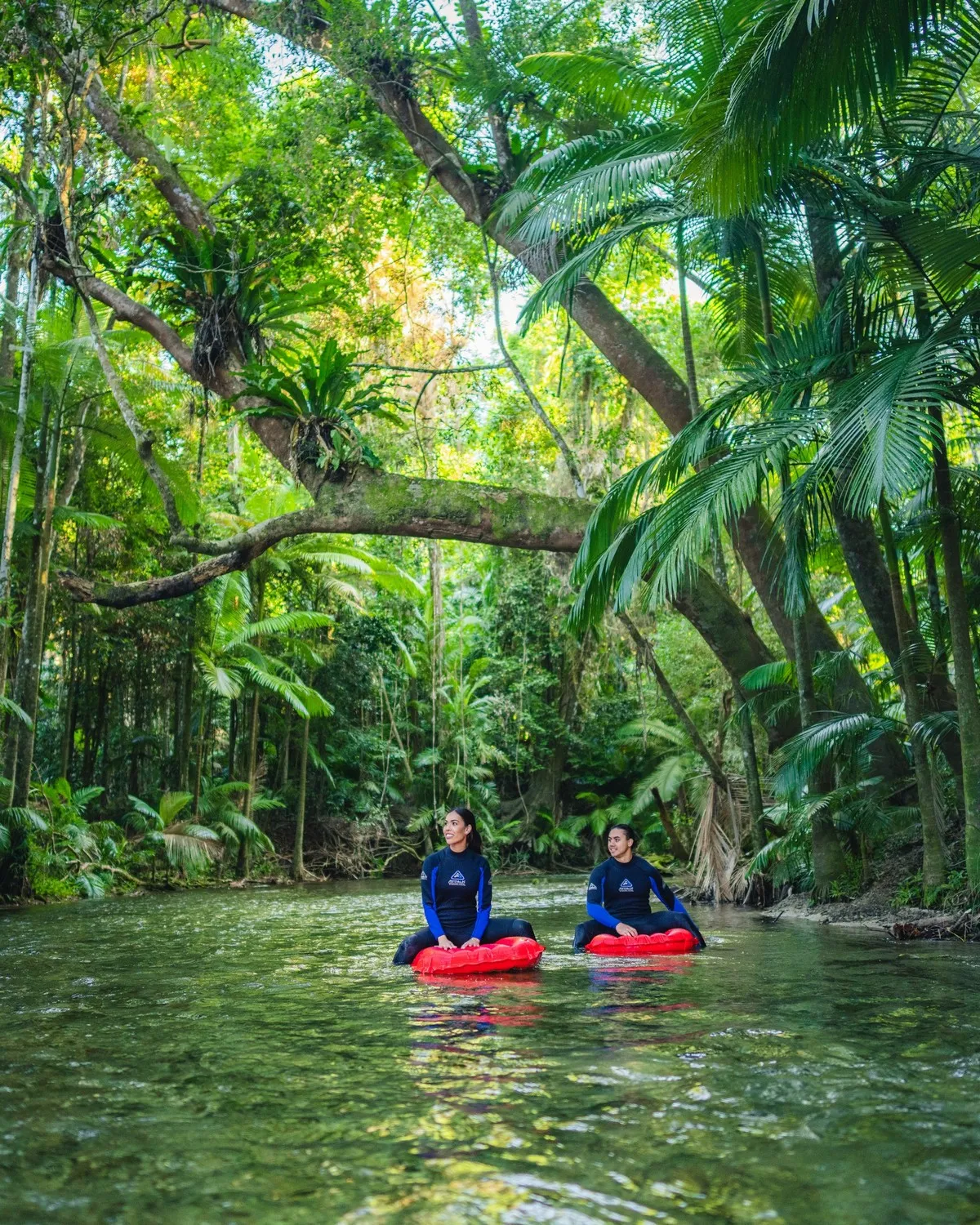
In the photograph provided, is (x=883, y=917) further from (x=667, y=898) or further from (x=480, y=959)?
(x=480, y=959)

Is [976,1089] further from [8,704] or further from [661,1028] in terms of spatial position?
[8,704]

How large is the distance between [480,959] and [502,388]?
11775 mm

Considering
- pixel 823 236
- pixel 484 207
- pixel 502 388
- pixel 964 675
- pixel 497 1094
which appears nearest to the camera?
pixel 497 1094

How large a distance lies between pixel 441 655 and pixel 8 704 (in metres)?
12.5

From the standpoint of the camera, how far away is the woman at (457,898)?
27.8 feet

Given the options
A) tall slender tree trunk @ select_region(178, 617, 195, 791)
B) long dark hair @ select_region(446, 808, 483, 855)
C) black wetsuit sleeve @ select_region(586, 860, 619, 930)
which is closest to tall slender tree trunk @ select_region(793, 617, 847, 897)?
black wetsuit sleeve @ select_region(586, 860, 619, 930)

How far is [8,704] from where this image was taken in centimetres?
1360

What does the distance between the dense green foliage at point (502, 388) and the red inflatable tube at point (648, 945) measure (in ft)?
7.72

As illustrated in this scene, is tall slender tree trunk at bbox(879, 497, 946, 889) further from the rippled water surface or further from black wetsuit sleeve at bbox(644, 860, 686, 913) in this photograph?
black wetsuit sleeve at bbox(644, 860, 686, 913)

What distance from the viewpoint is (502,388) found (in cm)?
1800

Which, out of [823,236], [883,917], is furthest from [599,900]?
[823,236]

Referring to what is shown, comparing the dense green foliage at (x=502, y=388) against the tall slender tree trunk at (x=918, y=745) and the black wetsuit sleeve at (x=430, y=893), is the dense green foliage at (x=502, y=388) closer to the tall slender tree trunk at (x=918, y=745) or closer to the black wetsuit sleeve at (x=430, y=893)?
the tall slender tree trunk at (x=918, y=745)

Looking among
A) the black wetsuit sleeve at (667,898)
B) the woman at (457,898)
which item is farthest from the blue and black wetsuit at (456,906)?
the black wetsuit sleeve at (667,898)

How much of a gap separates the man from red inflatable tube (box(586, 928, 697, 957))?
26 cm
